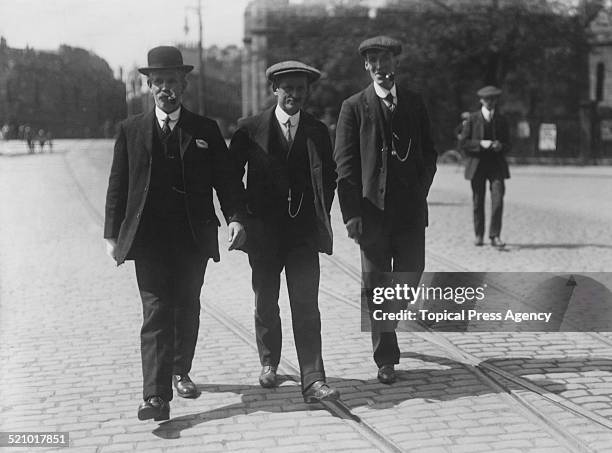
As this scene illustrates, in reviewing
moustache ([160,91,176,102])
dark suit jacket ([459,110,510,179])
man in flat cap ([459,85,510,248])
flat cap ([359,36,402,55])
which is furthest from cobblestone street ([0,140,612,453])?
flat cap ([359,36,402,55])

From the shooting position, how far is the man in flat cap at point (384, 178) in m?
4.88

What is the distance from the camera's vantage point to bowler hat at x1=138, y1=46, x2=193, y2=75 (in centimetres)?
427

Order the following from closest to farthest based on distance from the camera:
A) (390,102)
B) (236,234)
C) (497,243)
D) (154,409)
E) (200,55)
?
(154,409) → (236,234) → (390,102) → (200,55) → (497,243)

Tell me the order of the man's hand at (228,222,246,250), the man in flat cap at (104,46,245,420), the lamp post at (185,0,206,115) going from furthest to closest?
the lamp post at (185,0,206,115), the man's hand at (228,222,246,250), the man in flat cap at (104,46,245,420)

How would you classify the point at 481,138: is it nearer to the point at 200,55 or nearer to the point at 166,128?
the point at 200,55

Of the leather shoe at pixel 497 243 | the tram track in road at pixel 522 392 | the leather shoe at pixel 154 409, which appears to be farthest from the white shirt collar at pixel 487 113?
the leather shoe at pixel 154 409

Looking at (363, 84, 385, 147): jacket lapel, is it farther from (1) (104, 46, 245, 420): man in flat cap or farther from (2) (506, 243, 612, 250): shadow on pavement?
(2) (506, 243, 612, 250): shadow on pavement

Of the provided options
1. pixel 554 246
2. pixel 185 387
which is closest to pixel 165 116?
pixel 185 387

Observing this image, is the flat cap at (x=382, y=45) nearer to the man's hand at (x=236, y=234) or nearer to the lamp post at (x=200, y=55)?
the man's hand at (x=236, y=234)

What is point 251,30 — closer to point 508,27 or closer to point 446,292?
point 446,292

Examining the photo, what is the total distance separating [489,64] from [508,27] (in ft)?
12.2

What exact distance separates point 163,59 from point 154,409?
1.74 m

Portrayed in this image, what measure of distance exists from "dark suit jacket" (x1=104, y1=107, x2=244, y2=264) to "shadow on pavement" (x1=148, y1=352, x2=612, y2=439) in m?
0.82

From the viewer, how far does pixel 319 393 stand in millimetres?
4375
